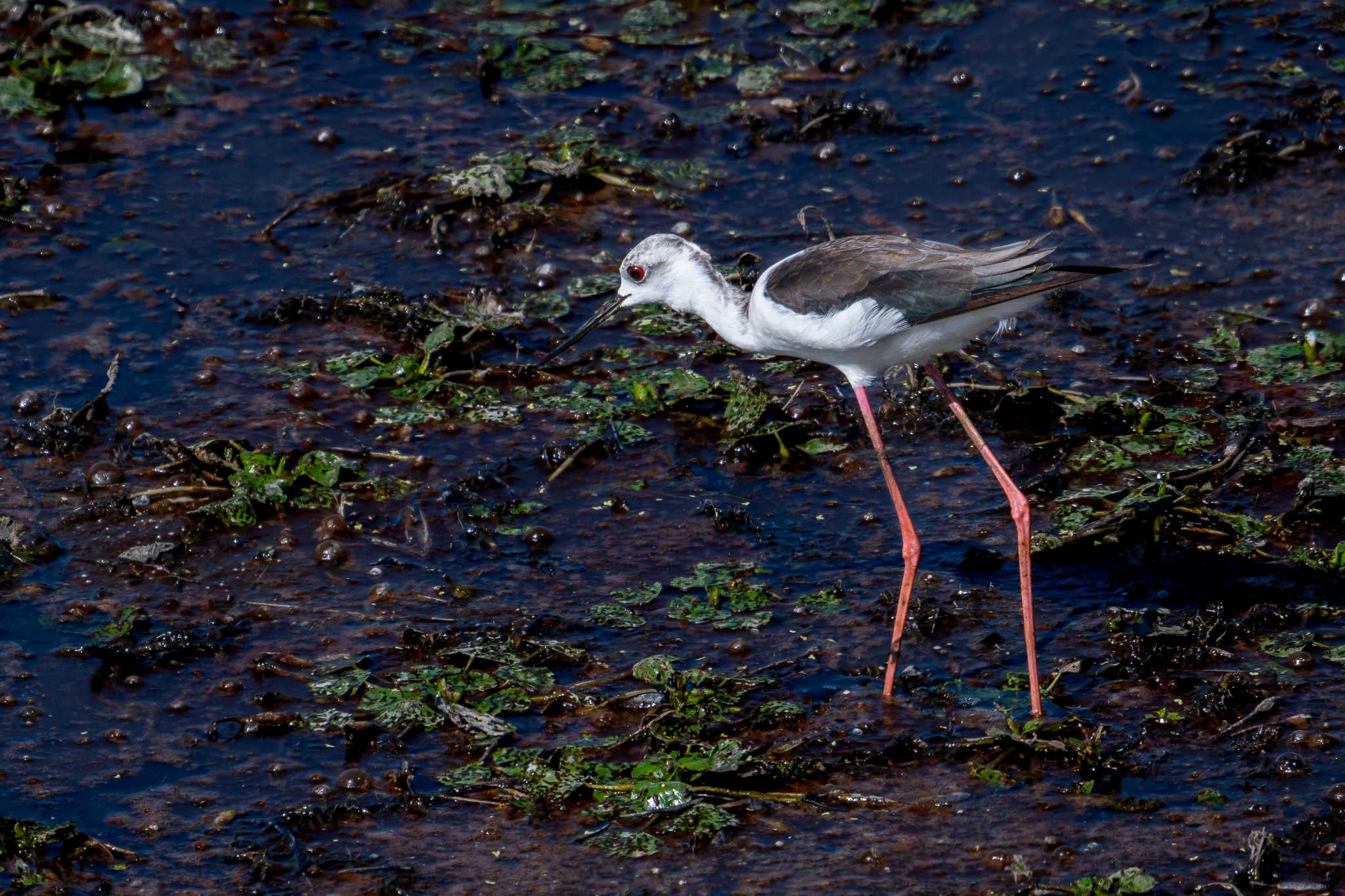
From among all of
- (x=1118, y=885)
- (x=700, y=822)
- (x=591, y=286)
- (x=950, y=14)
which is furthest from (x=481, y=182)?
(x=1118, y=885)

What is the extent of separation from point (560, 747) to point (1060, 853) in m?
1.58

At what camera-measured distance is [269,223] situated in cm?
810

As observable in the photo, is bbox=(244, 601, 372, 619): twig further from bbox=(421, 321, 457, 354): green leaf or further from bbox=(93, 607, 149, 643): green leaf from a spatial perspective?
bbox=(421, 321, 457, 354): green leaf

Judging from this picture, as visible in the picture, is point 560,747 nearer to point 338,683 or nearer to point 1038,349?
point 338,683

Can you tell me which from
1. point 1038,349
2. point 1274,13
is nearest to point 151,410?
point 1038,349

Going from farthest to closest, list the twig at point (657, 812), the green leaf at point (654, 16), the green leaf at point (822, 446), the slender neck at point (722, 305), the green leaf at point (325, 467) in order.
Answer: the green leaf at point (654, 16), the green leaf at point (822, 446), the green leaf at point (325, 467), the slender neck at point (722, 305), the twig at point (657, 812)

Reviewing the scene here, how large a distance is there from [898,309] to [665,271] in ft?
3.66

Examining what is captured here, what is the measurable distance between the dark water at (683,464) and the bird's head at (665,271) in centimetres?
76

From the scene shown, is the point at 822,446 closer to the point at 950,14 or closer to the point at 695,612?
the point at 695,612

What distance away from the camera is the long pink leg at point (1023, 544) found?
5.10m

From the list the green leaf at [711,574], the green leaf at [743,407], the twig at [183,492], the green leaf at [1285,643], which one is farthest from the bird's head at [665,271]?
the green leaf at [1285,643]

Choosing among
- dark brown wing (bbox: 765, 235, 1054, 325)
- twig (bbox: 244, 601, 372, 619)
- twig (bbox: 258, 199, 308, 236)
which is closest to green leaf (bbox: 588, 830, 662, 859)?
twig (bbox: 244, 601, 372, 619)

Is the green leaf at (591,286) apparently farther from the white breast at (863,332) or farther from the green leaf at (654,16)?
the green leaf at (654,16)

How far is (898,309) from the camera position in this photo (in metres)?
5.41
